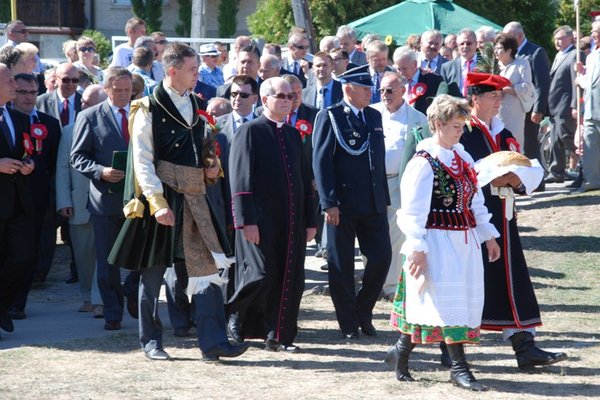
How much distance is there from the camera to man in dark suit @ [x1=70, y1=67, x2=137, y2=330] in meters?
9.31

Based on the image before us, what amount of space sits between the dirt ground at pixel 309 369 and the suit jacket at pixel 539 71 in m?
5.23

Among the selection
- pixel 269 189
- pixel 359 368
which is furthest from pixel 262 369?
pixel 269 189

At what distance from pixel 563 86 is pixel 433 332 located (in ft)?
31.9

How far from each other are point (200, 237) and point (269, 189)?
837mm

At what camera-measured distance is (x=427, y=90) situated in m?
12.5

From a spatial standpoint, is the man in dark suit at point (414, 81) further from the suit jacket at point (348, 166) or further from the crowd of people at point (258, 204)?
the suit jacket at point (348, 166)

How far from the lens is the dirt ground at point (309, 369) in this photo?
23.6ft

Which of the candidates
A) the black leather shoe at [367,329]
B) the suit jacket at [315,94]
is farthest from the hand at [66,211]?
the suit jacket at [315,94]

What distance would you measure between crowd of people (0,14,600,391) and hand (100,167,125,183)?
0.02m

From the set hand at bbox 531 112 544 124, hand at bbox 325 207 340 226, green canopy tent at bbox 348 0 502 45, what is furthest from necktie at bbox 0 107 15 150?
green canopy tent at bbox 348 0 502 45

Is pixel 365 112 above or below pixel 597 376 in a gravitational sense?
above

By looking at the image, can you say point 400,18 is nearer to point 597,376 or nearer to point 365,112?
point 365,112

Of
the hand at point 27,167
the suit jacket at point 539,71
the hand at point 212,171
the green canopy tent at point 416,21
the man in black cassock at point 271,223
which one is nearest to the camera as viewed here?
the hand at point 212,171

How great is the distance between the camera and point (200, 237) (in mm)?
7941
